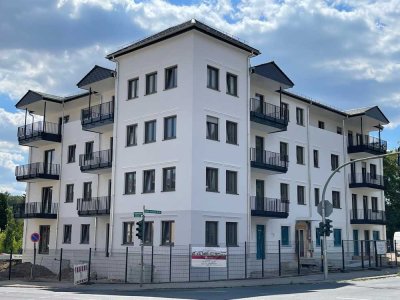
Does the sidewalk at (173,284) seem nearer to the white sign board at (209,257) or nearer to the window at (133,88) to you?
the white sign board at (209,257)

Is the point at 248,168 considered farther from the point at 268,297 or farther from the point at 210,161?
the point at 268,297

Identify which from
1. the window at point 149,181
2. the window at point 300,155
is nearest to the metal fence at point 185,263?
the window at point 149,181

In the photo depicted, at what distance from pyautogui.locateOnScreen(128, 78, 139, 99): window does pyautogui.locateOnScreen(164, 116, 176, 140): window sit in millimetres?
3559

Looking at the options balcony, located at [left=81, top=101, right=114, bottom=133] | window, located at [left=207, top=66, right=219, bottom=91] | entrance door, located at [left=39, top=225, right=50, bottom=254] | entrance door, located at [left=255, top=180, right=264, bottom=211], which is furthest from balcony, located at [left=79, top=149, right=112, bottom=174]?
entrance door, located at [left=255, top=180, right=264, bottom=211]

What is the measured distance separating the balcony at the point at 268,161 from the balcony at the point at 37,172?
16.1 meters

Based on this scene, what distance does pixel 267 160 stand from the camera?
34344 millimetres

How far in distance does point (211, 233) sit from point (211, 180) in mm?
2949

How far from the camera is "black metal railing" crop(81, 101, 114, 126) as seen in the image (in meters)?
34.6

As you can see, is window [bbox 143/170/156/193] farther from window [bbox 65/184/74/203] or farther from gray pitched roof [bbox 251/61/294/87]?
window [bbox 65/184/74/203]

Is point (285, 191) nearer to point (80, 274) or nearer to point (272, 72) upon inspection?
point (272, 72)

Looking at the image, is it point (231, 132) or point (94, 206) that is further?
point (94, 206)

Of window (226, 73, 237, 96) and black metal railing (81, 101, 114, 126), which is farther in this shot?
black metal railing (81, 101, 114, 126)

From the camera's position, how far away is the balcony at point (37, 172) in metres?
40.1

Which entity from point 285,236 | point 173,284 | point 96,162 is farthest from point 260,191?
point 173,284
